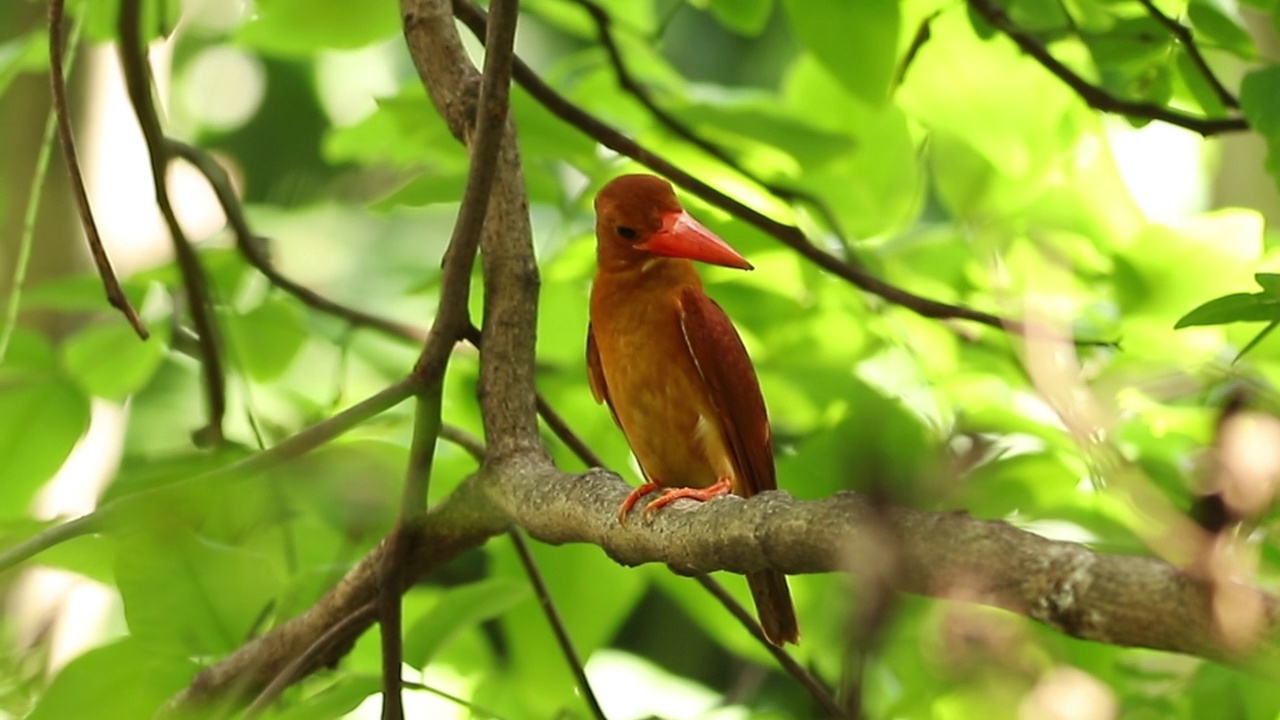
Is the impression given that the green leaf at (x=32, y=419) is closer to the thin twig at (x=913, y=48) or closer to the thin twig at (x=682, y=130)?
the thin twig at (x=682, y=130)

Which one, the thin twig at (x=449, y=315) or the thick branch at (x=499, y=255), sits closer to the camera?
the thin twig at (x=449, y=315)

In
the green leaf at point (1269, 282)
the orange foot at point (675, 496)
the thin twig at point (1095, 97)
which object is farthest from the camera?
the thin twig at point (1095, 97)

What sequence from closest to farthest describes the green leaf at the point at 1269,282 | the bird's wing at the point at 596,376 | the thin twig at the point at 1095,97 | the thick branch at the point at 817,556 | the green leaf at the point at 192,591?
1. the thick branch at the point at 817,556
2. the green leaf at the point at 1269,282
3. the green leaf at the point at 192,591
4. the thin twig at the point at 1095,97
5. the bird's wing at the point at 596,376

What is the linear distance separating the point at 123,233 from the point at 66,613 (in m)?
0.72

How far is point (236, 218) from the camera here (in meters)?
1.63

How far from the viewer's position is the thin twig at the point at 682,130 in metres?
1.51

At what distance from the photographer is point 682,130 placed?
153 cm

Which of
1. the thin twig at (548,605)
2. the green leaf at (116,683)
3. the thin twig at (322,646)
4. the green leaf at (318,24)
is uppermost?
the green leaf at (318,24)

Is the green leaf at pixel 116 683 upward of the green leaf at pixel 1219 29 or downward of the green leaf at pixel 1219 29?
downward

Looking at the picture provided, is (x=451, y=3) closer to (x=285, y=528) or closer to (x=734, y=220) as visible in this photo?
(x=734, y=220)

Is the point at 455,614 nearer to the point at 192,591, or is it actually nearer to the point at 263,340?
the point at 192,591

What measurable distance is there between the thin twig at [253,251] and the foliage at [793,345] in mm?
30

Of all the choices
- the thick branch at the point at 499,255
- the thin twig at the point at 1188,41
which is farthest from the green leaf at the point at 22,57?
the thin twig at the point at 1188,41

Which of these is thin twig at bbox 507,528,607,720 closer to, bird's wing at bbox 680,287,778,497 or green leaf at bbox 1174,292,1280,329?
bird's wing at bbox 680,287,778,497
